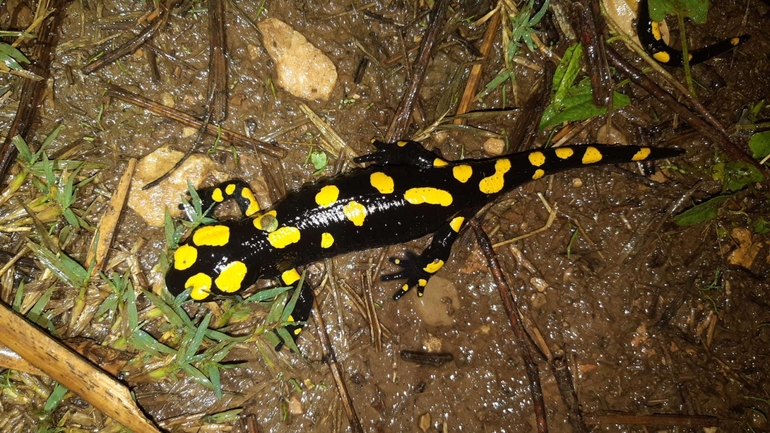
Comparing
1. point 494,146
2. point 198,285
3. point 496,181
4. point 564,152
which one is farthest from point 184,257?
point 564,152

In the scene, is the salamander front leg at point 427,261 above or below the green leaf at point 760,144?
below

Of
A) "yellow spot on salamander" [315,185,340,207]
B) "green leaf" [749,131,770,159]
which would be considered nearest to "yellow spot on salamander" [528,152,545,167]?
"yellow spot on salamander" [315,185,340,207]

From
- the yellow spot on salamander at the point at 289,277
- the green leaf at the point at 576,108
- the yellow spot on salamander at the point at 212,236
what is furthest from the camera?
the green leaf at the point at 576,108

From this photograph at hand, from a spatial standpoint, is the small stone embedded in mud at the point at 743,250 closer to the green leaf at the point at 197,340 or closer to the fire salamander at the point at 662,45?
the fire salamander at the point at 662,45

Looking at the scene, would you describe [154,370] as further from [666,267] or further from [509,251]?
[666,267]

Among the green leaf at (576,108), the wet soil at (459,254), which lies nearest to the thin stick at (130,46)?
the wet soil at (459,254)

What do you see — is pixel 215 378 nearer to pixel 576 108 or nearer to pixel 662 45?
pixel 576 108

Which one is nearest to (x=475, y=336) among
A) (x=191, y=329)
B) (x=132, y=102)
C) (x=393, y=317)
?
(x=393, y=317)
